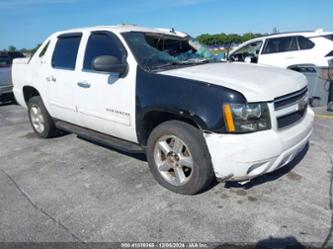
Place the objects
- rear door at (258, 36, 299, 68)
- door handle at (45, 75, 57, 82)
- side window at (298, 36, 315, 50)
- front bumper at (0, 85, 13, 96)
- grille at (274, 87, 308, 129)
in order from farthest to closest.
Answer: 1. front bumper at (0, 85, 13, 96)
2. rear door at (258, 36, 299, 68)
3. side window at (298, 36, 315, 50)
4. door handle at (45, 75, 57, 82)
5. grille at (274, 87, 308, 129)

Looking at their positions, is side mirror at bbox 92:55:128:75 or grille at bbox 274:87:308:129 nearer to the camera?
grille at bbox 274:87:308:129

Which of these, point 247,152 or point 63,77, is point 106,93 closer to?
point 63,77

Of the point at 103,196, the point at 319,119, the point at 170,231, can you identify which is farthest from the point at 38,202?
the point at 319,119

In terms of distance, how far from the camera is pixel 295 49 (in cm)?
896

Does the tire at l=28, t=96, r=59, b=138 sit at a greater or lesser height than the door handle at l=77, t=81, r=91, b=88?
lesser

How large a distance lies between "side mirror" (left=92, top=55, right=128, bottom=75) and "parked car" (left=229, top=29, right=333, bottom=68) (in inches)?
234

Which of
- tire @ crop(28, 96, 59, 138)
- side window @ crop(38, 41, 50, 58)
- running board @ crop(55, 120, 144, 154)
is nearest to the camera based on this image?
running board @ crop(55, 120, 144, 154)

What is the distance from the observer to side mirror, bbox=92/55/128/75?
335cm

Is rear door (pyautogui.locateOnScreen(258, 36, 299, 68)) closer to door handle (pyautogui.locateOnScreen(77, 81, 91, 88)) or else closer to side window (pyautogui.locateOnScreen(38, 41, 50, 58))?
side window (pyautogui.locateOnScreen(38, 41, 50, 58))

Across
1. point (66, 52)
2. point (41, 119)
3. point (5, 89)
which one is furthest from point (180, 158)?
point (5, 89)

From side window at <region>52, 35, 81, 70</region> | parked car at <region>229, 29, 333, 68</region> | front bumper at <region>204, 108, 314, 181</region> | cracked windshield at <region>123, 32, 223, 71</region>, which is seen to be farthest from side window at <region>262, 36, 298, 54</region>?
front bumper at <region>204, 108, 314, 181</region>

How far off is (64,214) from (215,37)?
1654 inches

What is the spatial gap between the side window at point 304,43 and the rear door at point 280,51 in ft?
0.38

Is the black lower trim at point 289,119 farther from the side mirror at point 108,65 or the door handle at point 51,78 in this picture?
the door handle at point 51,78
